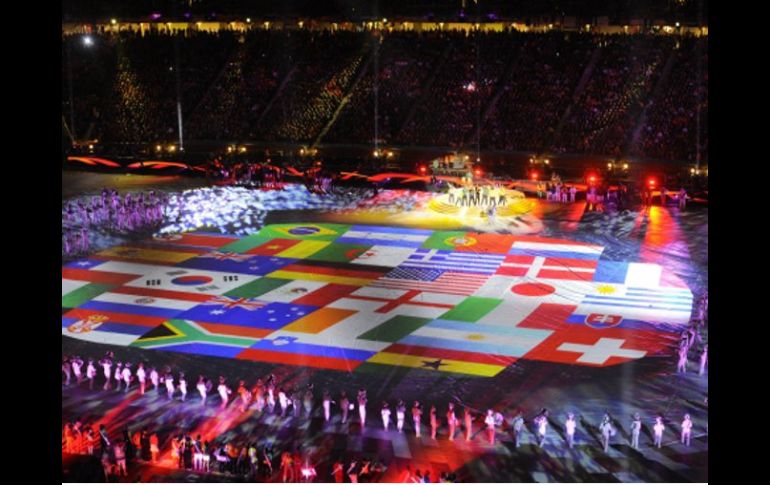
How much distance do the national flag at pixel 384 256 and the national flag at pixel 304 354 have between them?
6845mm

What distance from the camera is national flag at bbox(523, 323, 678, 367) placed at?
81.8 feet

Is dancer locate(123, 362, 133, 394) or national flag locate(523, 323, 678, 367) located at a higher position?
national flag locate(523, 323, 678, 367)

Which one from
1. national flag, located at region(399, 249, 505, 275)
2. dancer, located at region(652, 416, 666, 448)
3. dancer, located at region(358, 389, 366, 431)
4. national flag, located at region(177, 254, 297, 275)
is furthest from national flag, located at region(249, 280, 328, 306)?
dancer, located at region(652, 416, 666, 448)

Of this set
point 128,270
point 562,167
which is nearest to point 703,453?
point 128,270

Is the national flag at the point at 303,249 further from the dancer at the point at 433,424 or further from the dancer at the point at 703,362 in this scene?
the dancer at the point at 703,362

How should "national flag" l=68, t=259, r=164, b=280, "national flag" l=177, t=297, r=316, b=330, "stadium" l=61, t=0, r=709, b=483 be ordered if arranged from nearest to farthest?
"stadium" l=61, t=0, r=709, b=483, "national flag" l=177, t=297, r=316, b=330, "national flag" l=68, t=259, r=164, b=280

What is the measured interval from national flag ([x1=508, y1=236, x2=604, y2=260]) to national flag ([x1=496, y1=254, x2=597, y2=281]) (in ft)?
1.12

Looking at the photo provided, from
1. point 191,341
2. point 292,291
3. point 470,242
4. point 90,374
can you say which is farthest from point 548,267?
point 90,374

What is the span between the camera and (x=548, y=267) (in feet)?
104

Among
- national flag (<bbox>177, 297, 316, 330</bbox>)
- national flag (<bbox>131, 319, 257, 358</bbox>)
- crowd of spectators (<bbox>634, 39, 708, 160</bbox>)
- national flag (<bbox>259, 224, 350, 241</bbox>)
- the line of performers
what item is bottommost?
national flag (<bbox>131, 319, 257, 358</bbox>)

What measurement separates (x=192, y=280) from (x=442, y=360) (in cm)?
946

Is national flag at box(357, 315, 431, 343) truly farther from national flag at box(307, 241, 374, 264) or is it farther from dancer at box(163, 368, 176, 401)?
national flag at box(307, 241, 374, 264)

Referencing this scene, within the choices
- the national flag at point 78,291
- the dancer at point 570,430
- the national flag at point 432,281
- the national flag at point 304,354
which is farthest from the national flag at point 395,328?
the national flag at point 78,291
